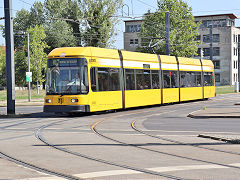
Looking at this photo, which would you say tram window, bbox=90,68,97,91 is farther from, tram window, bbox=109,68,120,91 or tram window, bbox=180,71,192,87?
tram window, bbox=180,71,192,87

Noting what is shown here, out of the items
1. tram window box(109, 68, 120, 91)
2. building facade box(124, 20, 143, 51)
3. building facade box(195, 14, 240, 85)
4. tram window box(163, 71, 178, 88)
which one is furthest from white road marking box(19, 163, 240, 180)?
building facade box(124, 20, 143, 51)

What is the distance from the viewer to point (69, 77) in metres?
21.1

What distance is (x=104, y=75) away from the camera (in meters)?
22.6

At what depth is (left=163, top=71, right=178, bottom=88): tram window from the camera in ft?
96.7

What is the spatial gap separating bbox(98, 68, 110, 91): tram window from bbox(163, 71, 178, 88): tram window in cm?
730

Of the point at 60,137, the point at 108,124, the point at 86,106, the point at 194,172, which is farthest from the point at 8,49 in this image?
the point at 194,172

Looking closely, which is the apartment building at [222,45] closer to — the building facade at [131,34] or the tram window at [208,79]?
the building facade at [131,34]

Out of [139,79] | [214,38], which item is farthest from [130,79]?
[214,38]

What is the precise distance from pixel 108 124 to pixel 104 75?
5509 millimetres

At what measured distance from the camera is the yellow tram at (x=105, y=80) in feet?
69.3

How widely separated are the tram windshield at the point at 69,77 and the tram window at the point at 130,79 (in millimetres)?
3911

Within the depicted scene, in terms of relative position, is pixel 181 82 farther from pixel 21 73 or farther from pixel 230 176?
pixel 21 73

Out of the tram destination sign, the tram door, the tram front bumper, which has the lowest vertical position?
the tram front bumper

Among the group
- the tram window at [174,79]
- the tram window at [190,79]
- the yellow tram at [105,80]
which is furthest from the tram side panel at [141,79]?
the tram window at [190,79]
